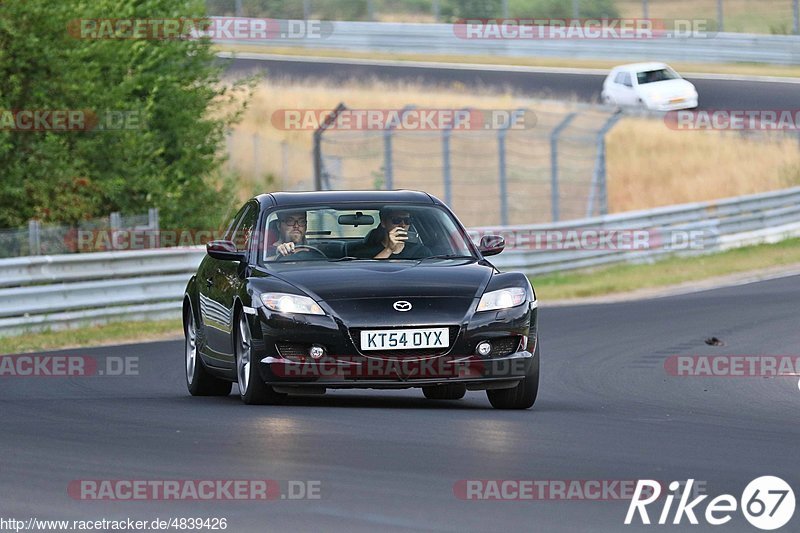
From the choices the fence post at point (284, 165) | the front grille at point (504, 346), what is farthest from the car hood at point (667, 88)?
the front grille at point (504, 346)

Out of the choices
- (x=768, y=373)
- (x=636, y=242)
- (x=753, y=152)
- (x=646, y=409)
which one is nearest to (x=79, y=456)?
(x=646, y=409)

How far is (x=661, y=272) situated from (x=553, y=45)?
23.4 meters

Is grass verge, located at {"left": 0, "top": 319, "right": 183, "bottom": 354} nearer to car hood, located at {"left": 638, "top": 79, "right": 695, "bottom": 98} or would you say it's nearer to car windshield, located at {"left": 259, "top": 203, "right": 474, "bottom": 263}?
car windshield, located at {"left": 259, "top": 203, "right": 474, "bottom": 263}

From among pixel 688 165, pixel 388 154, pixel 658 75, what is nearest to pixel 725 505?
pixel 388 154

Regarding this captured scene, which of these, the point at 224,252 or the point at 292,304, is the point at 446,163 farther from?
the point at 292,304

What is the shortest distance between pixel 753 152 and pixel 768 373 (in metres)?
26.4

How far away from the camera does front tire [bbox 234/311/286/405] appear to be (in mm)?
10695

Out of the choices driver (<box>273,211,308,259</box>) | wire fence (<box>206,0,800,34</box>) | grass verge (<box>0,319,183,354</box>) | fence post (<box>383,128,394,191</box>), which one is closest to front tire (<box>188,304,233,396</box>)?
driver (<box>273,211,308,259</box>)

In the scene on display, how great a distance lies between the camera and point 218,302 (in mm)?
11859

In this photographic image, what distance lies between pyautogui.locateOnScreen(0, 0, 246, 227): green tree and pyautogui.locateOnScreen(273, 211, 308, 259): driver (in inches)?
511

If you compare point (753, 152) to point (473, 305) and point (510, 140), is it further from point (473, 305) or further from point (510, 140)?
point (473, 305)

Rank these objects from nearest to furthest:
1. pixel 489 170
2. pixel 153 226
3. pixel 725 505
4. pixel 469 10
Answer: pixel 725 505 < pixel 153 226 < pixel 489 170 < pixel 469 10

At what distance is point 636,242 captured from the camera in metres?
28.4

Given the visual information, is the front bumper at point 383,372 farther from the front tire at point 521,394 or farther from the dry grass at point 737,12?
the dry grass at point 737,12
